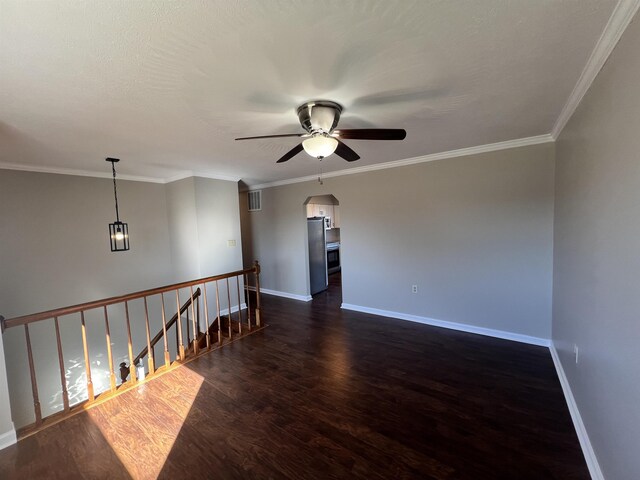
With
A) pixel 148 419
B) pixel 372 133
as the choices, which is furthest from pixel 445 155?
pixel 148 419

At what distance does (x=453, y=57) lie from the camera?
5.00 ft

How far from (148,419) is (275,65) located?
2.79m

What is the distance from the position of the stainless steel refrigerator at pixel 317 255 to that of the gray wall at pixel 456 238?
3.26ft

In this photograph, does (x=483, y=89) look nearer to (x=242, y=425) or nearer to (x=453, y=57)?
(x=453, y=57)

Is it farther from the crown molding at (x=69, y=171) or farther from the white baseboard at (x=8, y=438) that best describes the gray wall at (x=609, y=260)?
the crown molding at (x=69, y=171)

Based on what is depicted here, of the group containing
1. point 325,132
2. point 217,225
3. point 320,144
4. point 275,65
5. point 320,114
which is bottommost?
point 217,225

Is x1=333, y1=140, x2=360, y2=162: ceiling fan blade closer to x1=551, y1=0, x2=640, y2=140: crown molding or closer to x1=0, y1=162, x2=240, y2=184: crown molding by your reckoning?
x1=551, y1=0, x2=640, y2=140: crown molding

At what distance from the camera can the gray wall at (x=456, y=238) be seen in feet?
10.3

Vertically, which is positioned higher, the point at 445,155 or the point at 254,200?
the point at 445,155

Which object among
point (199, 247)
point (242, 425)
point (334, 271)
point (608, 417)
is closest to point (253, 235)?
point (199, 247)

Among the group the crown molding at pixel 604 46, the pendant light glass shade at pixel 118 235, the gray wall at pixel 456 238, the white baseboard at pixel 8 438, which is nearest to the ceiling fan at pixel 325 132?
the crown molding at pixel 604 46

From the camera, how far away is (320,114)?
199cm

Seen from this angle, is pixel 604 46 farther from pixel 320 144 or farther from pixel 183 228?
pixel 183 228

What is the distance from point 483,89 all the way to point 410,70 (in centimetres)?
65
